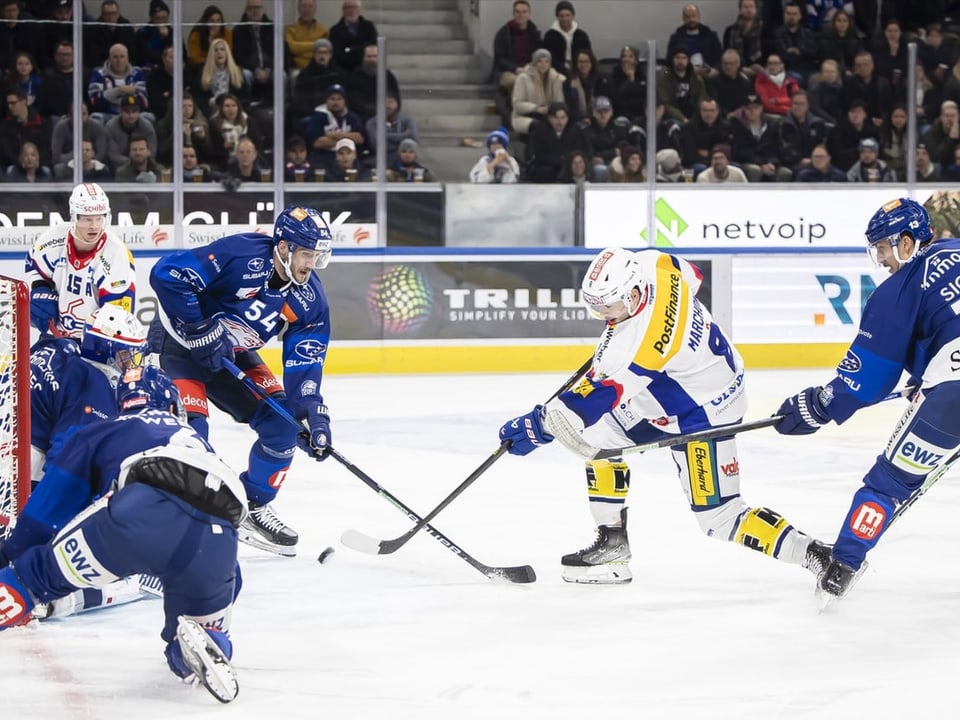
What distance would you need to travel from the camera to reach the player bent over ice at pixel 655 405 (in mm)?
3926

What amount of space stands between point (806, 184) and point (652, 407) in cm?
605

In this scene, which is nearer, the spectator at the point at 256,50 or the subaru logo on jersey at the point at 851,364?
the subaru logo on jersey at the point at 851,364

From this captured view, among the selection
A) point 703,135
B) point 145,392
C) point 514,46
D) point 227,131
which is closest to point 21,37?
point 227,131

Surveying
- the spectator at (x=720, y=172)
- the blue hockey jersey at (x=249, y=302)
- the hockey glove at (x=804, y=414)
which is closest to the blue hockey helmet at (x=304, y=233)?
the blue hockey jersey at (x=249, y=302)

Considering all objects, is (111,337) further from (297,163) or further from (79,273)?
(297,163)

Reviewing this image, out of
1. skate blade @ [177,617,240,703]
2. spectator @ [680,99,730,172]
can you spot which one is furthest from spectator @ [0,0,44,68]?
skate blade @ [177,617,240,703]

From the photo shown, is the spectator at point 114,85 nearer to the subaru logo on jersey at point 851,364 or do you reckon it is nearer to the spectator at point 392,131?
the spectator at point 392,131

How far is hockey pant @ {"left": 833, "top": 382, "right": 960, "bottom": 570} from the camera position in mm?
3764

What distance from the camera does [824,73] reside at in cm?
1052

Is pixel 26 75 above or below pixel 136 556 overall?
above

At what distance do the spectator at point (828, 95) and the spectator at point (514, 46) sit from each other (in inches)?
77.2

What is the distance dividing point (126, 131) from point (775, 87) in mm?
4500

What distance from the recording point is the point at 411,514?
14.5ft

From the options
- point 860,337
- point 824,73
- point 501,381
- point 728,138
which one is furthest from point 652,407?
point 824,73
